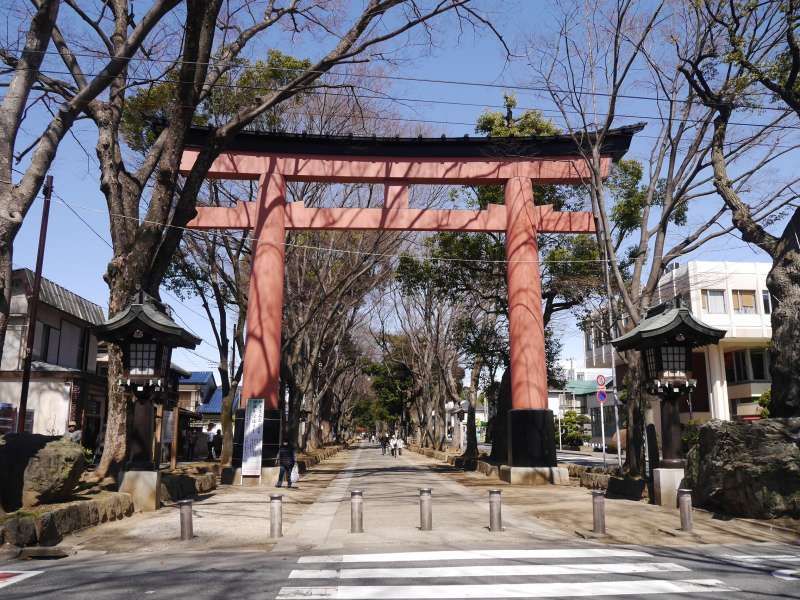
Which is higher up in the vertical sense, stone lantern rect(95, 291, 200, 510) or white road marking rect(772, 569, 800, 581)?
stone lantern rect(95, 291, 200, 510)

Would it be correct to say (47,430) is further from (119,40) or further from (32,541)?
(32,541)

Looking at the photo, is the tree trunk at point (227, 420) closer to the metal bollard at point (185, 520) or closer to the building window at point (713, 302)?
the metal bollard at point (185, 520)

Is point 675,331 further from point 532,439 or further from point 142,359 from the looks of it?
point 142,359

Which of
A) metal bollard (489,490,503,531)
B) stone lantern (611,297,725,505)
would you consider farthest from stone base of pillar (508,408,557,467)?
metal bollard (489,490,503,531)

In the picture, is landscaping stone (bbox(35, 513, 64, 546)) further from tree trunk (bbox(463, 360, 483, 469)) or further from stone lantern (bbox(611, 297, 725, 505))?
tree trunk (bbox(463, 360, 483, 469))

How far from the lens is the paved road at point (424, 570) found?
6.37 meters

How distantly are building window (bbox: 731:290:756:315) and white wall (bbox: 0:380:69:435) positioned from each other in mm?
33967

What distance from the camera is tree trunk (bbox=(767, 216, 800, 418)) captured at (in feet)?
40.5

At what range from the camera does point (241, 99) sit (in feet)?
70.2

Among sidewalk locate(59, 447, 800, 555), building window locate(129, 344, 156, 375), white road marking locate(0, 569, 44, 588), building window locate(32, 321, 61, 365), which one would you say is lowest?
sidewalk locate(59, 447, 800, 555)

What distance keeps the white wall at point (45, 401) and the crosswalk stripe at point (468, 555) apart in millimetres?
21374

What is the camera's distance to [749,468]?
1128 centimetres

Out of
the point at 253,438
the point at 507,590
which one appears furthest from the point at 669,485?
the point at 253,438

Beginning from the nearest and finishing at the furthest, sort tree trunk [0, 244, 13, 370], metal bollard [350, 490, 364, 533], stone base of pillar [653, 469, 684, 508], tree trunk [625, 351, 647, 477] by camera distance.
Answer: tree trunk [0, 244, 13, 370], metal bollard [350, 490, 364, 533], stone base of pillar [653, 469, 684, 508], tree trunk [625, 351, 647, 477]
